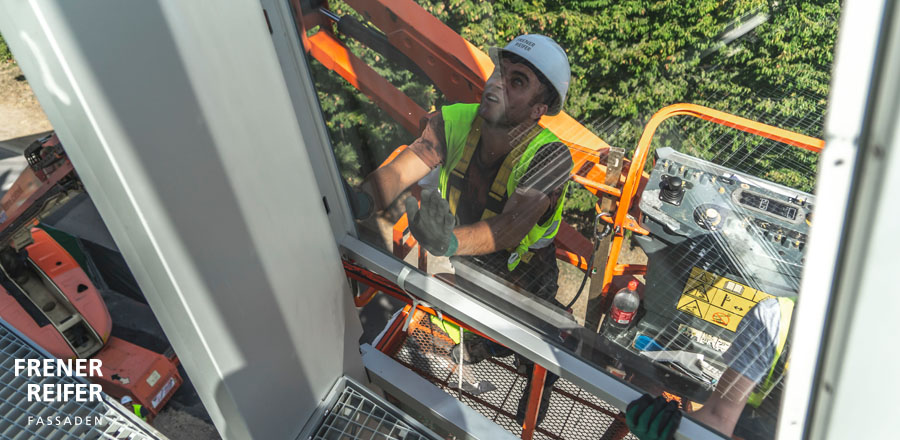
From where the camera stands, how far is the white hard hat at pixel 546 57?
4.13 feet

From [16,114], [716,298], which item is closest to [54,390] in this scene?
[716,298]

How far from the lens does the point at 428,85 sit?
168cm

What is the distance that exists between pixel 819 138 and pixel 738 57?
0.78 feet

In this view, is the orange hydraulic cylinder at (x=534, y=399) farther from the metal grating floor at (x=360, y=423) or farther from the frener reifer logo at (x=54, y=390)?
the frener reifer logo at (x=54, y=390)

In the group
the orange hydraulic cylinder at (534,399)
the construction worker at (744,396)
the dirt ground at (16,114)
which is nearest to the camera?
the construction worker at (744,396)

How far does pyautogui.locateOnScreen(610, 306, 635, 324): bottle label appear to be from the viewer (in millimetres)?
1507

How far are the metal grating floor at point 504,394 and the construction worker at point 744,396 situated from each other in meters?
1.02

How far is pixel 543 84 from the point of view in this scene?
134 cm

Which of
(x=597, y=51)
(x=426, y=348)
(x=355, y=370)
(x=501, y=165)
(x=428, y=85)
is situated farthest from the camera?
(x=426, y=348)

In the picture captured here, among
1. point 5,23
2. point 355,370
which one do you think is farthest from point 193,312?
point 355,370

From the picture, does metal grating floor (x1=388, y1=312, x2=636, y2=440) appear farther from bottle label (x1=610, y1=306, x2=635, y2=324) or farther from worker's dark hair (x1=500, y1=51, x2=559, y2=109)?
worker's dark hair (x1=500, y1=51, x2=559, y2=109)

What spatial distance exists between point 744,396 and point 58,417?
189 centimetres

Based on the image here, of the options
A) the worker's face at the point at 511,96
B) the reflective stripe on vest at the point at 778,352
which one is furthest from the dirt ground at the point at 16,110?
the reflective stripe on vest at the point at 778,352

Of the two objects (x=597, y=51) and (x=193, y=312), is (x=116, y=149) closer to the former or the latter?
(x=193, y=312)
